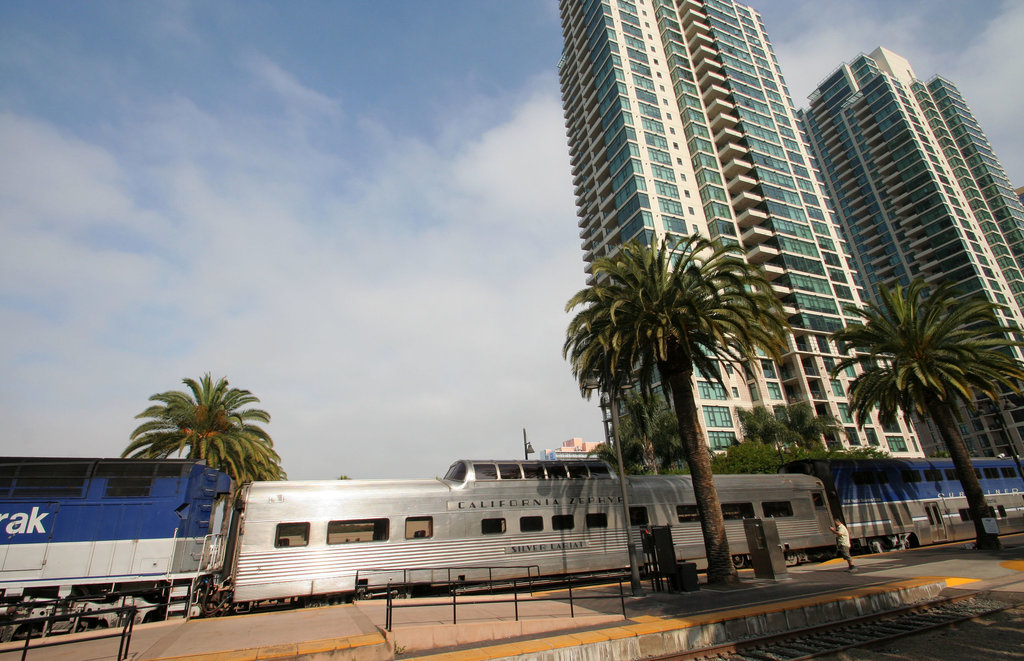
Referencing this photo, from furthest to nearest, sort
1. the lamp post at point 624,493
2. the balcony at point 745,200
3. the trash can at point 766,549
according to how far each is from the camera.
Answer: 1. the balcony at point 745,200
2. the trash can at point 766,549
3. the lamp post at point 624,493

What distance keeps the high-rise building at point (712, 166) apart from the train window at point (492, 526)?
144 feet

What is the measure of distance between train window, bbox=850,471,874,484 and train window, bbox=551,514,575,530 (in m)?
15.7

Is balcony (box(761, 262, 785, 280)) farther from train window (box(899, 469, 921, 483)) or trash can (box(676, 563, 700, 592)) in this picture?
trash can (box(676, 563, 700, 592))

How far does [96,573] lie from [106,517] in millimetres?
1480

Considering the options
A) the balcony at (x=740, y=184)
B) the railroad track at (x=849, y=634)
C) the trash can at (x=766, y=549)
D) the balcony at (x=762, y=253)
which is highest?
the balcony at (x=740, y=184)

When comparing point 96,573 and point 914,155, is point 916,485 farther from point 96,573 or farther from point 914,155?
point 914,155

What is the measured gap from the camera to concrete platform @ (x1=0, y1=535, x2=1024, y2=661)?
826 centimetres

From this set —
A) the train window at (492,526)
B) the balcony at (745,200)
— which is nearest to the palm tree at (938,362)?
the train window at (492,526)

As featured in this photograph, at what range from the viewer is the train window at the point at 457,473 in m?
17.5

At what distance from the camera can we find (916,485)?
26141 millimetres

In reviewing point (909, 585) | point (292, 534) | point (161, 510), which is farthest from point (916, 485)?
point (161, 510)

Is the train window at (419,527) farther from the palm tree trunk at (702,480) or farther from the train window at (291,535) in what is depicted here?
the palm tree trunk at (702,480)

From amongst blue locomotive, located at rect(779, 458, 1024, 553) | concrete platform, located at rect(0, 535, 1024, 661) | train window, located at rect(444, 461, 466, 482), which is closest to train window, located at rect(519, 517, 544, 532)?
concrete platform, located at rect(0, 535, 1024, 661)

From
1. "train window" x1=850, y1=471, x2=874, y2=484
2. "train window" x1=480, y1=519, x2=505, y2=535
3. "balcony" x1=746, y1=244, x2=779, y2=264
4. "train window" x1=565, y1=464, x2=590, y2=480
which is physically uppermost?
"balcony" x1=746, y1=244, x2=779, y2=264
